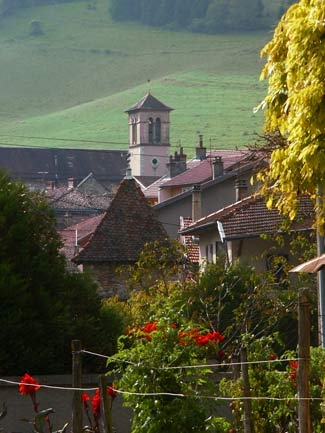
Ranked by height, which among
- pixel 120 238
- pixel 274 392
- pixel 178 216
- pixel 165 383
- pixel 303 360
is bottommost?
pixel 274 392

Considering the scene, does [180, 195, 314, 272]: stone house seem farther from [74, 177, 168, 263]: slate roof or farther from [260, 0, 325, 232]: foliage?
[260, 0, 325, 232]: foliage

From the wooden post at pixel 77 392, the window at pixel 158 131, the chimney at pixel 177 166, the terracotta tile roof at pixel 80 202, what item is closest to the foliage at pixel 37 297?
the wooden post at pixel 77 392

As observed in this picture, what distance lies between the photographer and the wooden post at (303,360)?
12.2 m

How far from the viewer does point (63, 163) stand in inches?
7215

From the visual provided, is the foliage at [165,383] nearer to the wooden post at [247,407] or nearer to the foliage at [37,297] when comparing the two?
the wooden post at [247,407]

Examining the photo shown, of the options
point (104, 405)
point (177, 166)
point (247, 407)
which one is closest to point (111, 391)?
point (104, 405)

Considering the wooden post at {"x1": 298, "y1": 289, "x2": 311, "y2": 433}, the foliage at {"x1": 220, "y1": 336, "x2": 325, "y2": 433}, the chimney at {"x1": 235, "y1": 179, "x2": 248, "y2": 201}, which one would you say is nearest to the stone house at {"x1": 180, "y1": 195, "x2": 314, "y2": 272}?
the chimney at {"x1": 235, "y1": 179, "x2": 248, "y2": 201}

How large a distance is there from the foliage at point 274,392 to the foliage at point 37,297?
17.8ft

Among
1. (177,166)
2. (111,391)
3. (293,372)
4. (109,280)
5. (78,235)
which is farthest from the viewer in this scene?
(177,166)

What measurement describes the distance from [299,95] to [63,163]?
6765 inches

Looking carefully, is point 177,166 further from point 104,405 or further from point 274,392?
point 104,405

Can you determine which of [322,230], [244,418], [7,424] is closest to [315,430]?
[244,418]

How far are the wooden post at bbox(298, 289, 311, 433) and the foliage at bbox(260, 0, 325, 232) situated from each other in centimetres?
125

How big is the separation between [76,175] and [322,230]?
166 metres
